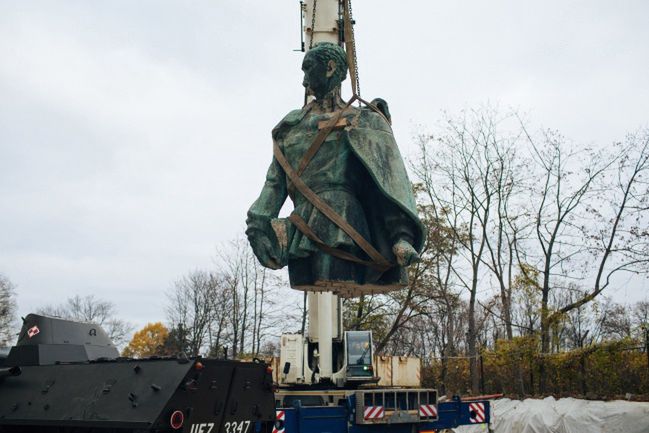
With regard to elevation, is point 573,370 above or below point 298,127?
below

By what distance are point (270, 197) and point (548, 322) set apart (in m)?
13.0

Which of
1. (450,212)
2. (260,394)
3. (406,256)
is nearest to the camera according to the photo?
(406,256)

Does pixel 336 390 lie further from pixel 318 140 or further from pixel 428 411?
pixel 318 140

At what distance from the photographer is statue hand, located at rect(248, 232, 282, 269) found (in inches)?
132

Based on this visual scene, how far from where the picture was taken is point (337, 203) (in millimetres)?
3436

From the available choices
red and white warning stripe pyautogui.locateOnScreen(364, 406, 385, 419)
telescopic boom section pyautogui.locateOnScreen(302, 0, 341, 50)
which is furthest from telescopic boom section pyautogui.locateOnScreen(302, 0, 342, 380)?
telescopic boom section pyautogui.locateOnScreen(302, 0, 341, 50)

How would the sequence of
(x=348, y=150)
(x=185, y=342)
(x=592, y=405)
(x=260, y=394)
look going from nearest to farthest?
(x=348, y=150), (x=260, y=394), (x=592, y=405), (x=185, y=342)

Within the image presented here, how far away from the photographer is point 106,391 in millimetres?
4875

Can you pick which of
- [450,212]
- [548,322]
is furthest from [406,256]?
[450,212]

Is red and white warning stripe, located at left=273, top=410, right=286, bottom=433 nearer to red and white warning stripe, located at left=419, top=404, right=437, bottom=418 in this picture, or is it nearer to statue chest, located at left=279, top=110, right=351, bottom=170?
red and white warning stripe, located at left=419, top=404, right=437, bottom=418

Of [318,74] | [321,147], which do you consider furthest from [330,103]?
[321,147]

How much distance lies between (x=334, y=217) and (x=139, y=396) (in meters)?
2.24

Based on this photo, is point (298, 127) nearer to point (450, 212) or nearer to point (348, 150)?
point (348, 150)

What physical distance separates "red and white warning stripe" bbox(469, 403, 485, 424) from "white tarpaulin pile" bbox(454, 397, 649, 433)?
162 centimetres
